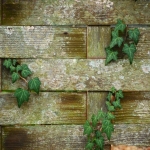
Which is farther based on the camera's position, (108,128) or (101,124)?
(101,124)

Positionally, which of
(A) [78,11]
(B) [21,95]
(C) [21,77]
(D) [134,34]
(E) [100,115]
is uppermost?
(A) [78,11]

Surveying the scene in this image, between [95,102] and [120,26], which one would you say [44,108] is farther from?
[120,26]

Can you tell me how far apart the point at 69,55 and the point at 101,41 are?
0.28 meters

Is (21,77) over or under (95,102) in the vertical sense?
over

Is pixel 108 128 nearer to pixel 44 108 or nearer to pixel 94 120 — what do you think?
pixel 94 120

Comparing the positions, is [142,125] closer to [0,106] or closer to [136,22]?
[136,22]

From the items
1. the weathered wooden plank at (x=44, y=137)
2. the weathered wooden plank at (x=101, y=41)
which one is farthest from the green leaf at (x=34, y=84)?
the weathered wooden plank at (x=101, y=41)

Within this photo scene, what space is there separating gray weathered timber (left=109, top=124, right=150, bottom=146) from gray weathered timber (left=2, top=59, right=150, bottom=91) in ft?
1.02

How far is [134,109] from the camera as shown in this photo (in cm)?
241

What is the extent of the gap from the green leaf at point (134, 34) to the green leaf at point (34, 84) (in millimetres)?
797

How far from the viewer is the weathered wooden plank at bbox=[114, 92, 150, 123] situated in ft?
7.86

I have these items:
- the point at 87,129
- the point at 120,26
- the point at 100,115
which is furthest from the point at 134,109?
the point at 120,26

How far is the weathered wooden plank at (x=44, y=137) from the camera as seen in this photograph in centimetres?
242

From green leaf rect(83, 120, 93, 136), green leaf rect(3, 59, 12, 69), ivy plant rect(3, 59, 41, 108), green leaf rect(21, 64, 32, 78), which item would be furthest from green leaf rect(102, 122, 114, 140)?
green leaf rect(3, 59, 12, 69)
